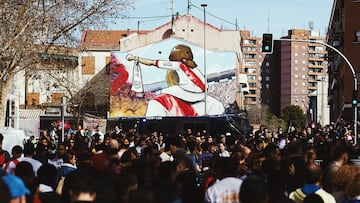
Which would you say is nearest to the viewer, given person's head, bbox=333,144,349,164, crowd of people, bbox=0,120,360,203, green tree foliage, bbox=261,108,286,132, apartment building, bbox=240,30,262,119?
crowd of people, bbox=0,120,360,203

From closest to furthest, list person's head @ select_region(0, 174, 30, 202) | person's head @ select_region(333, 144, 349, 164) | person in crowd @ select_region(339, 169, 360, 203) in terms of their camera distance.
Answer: person's head @ select_region(0, 174, 30, 202)
person in crowd @ select_region(339, 169, 360, 203)
person's head @ select_region(333, 144, 349, 164)

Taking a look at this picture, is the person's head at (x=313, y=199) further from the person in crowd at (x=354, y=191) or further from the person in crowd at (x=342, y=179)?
the person in crowd at (x=342, y=179)

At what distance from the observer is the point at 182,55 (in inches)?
2741

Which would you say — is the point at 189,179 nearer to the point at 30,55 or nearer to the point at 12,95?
the point at 30,55

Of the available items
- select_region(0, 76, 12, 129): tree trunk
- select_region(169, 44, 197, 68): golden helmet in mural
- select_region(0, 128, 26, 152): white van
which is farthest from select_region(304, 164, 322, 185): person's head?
select_region(169, 44, 197, 68): golden helmet in mural

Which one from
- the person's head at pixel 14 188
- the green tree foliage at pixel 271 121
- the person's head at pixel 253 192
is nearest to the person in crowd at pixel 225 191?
the person's head at pixel 253 192

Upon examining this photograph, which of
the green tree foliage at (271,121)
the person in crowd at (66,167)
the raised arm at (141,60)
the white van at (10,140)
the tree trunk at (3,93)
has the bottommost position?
the green tree foliage at (271,121)

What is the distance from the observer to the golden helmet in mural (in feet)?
227

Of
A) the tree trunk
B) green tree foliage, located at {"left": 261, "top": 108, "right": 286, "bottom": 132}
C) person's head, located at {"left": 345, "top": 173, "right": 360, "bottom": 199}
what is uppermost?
the tree trunk

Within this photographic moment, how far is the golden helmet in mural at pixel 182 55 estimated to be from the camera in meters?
69.1

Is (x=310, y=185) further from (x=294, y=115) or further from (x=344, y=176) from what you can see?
(x=294, y=115)

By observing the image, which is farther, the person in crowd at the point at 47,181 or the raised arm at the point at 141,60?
the raised arm at the point at 141,60

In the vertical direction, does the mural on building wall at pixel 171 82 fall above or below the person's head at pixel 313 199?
above

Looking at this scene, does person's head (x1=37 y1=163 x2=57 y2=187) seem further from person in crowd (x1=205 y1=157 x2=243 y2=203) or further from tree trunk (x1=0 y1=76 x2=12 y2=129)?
tree trunk (x1=0 y1=76 x2=12 y2=129)
